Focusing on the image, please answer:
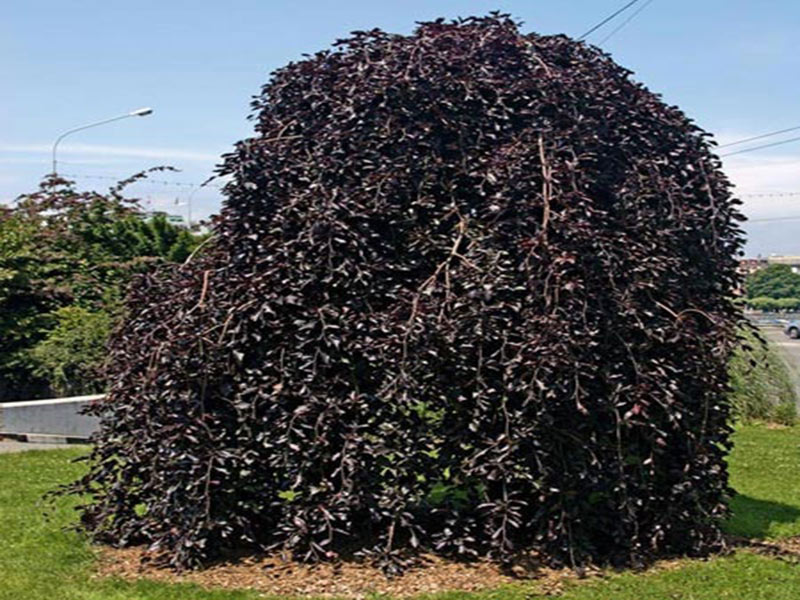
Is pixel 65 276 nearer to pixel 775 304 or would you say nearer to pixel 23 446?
pixel 23 446

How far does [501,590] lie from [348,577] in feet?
2.63

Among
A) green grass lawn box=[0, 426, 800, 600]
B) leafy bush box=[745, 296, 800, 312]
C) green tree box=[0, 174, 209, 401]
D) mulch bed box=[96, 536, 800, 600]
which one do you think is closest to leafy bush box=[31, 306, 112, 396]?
green tree box=[0, 174, 209, 401]

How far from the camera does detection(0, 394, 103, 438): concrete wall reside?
34.9 feet

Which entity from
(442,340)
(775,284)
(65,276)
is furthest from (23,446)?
(775,284)

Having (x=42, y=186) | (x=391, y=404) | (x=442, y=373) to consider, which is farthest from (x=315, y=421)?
(x=42, y=186)

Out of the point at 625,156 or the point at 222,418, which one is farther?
the point at 625,156

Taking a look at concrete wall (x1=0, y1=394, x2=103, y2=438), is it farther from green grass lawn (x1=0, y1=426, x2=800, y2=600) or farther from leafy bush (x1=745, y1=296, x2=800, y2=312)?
leafy bush (x1=745, y1=296, x2=800, y2=312)

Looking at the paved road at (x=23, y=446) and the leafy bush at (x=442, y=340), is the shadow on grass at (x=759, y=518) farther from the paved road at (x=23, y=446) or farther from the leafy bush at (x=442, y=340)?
the paved road at (x=23, y=446)

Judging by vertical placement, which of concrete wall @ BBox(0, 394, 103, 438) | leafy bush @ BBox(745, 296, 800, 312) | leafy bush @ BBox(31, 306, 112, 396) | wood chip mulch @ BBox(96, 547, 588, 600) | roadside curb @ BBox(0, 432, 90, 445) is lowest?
wood chip mulch @ BBox(96, 547, 588, 600)

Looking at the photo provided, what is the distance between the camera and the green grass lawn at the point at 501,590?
4645 mm

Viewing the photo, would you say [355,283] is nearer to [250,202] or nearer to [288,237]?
[288,237]

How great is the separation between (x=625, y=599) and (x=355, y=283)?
7.01 feet

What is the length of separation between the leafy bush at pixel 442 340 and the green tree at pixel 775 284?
6167 centimetres

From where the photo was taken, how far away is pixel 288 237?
5141 millimetres
